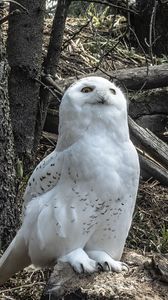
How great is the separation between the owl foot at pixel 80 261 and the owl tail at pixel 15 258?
277 mm

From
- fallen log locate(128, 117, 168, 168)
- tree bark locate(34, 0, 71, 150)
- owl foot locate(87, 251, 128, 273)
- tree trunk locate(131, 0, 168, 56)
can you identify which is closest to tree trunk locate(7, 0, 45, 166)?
tree bark locate(34, 0, 71, 150)

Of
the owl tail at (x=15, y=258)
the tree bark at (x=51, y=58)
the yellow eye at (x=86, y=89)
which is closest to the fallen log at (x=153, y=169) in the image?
the tree bark at (x=51, y=58)

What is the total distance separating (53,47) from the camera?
5.54 m

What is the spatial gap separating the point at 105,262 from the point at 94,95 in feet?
2.79

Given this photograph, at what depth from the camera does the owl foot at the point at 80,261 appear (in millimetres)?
3555

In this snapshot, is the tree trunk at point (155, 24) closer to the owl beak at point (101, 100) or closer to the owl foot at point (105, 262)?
the owl beak at point (101, 100)

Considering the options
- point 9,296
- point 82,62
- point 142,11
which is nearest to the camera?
point 9,296

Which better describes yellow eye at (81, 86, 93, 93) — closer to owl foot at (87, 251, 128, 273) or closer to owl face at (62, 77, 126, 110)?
owl face at (62, 77, 126, 110)

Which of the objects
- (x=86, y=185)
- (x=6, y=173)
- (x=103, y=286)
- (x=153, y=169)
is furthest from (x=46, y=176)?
(x=153, y=169)

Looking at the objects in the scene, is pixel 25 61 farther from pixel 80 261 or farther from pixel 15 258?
pixel 80 261

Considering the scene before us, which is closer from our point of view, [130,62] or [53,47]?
[53,47]

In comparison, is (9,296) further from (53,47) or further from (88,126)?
(53,47)

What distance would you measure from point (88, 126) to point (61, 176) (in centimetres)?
28

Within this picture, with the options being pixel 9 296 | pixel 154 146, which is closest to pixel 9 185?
pixel 9 296
